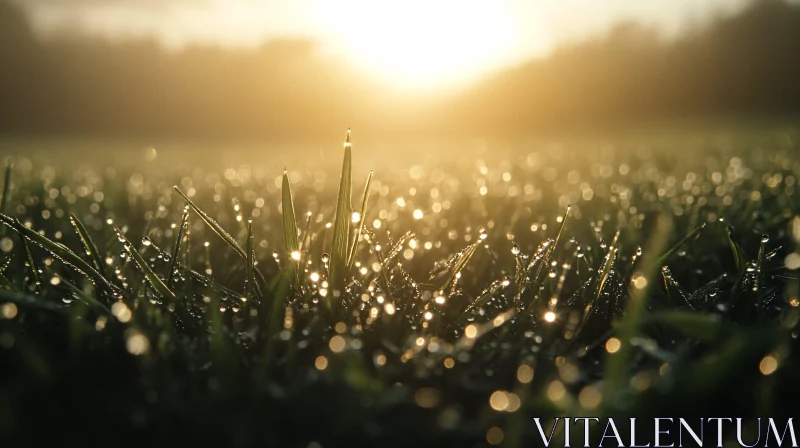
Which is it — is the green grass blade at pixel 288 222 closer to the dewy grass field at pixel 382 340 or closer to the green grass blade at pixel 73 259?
the dewy grass field at pixel 382 340

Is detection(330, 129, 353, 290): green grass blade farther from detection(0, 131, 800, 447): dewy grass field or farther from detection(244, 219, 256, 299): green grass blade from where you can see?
detection(244, 219, 256, 299): green grass blade

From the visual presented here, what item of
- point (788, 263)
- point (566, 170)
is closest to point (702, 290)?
point (788, 263)

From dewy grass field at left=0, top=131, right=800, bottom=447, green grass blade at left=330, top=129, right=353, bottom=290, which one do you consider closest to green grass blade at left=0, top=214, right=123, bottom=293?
dewy grass field at left=0, top=131, right=800, bottom=447

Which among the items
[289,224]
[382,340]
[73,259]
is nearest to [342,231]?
[289,224]

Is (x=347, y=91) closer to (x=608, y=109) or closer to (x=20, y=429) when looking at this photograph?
→ (x=608, y=109)

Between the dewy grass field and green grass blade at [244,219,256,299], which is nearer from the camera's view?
the dewy grass field

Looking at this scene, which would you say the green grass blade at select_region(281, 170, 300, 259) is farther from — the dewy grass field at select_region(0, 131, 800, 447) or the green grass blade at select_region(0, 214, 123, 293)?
the green grass blade at select_region(0, 214, 123, 293)

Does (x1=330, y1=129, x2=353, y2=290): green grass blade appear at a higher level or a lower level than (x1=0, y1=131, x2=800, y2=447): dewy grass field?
higher

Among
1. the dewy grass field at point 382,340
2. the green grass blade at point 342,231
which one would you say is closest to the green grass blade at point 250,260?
the dewy grass field at point 382,340

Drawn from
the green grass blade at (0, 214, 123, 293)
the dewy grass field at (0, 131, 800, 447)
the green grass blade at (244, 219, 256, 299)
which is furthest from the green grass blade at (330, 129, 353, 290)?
the green grass blade at (0, 214, 123, 293)
